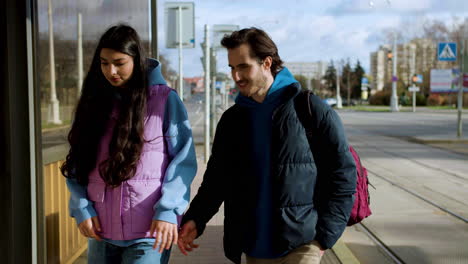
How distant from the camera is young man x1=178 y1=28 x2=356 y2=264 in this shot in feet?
7.56

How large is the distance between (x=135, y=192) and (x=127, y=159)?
0.14 meters

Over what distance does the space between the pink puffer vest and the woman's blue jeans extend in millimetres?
52

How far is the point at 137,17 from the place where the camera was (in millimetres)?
5430

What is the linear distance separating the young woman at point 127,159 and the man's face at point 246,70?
29cm

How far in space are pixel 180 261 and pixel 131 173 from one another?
2.85 metres

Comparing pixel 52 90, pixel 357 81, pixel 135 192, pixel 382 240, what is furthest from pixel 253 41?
pixel 357 81

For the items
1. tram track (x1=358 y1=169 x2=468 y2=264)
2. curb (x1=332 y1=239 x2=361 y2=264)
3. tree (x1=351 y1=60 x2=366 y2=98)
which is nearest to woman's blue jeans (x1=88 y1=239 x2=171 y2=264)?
curb (x1=332 y1=239 x2=361 y2=264)

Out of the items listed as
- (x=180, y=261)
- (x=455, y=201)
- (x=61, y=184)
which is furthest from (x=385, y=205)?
(x=61, y=184)

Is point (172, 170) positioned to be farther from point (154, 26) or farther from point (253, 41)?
point (154, 26)

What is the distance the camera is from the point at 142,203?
229 cm

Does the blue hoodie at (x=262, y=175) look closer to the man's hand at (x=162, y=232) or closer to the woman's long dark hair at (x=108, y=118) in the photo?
the man's hand at (x=162, y=232)

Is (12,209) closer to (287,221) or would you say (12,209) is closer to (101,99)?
(101,99)

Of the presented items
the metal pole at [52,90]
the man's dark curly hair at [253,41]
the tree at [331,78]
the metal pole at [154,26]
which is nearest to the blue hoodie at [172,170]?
the man's dark curly hair at [253,41]

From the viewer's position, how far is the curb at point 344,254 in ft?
16.7
